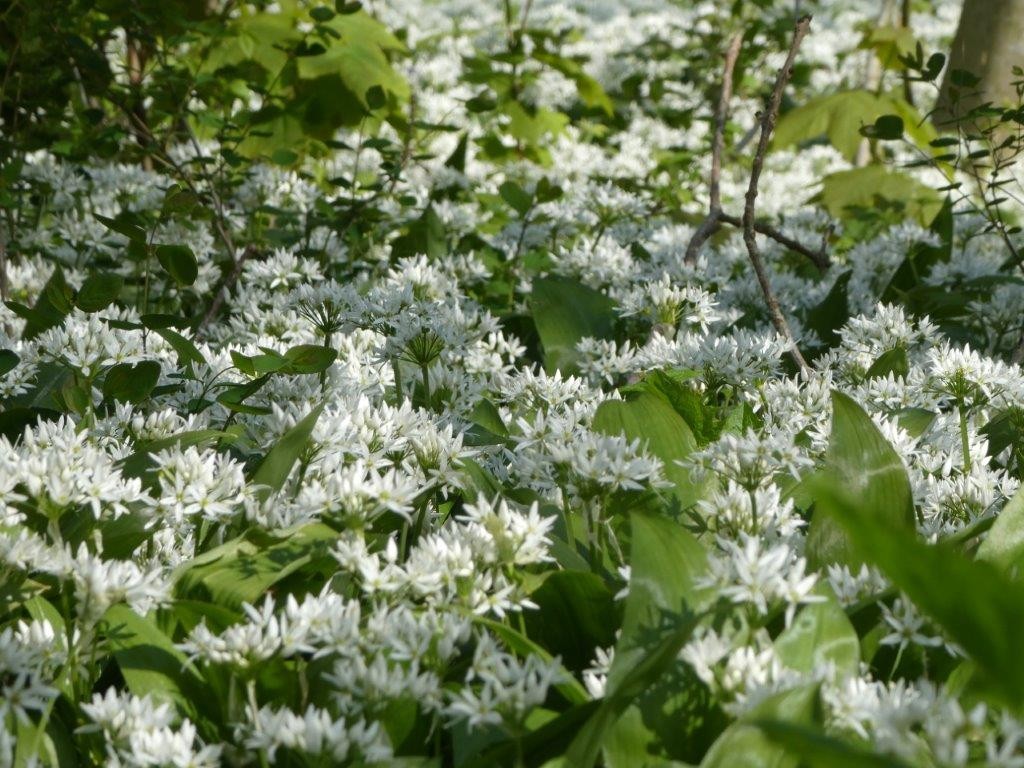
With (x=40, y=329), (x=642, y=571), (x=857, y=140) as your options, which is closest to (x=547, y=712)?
(x=642, y=571)

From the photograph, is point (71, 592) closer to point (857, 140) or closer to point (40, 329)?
point (40, 329)

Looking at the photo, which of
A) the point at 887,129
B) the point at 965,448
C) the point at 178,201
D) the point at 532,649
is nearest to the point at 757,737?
the point at 532,649

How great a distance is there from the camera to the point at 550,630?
2.08 meters

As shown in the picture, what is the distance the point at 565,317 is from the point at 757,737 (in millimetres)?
2396

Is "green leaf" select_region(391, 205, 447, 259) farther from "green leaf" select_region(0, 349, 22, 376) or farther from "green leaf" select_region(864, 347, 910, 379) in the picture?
"green leaf" select_region(0, 349, 22, 376)

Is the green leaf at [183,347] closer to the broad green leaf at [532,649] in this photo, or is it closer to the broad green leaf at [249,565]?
the broad green leaf at [249,565]

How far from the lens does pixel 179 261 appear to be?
288cm

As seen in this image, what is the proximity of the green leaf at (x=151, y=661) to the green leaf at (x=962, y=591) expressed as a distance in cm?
120

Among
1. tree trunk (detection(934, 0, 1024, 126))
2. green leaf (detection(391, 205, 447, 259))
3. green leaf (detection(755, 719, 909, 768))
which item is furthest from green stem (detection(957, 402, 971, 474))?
tree trunk (detection(934, 0, 1024, 126))

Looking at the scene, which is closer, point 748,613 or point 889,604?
point 748,613

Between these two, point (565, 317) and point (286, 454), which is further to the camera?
point (565, 317)

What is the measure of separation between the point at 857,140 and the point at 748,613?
5.81m

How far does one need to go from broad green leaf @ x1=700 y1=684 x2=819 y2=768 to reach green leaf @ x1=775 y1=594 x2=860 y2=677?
238 millimetres

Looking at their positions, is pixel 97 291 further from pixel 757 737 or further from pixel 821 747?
pixel 821 747
